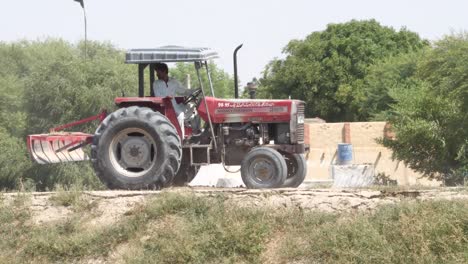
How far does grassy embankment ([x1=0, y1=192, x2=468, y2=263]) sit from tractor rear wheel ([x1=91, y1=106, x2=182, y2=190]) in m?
1.62

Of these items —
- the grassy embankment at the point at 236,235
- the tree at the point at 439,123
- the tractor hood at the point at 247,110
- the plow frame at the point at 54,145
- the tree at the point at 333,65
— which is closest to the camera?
the grassy embankment at the point at 236,235

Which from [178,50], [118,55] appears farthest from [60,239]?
[118,55]

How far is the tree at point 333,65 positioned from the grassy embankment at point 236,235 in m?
46.4

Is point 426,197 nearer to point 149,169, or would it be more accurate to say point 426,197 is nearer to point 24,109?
point 149,169

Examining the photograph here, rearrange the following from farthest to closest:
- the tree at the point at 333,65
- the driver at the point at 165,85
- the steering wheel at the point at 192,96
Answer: the tree at the point at 333,65
the driver at the point at 165,85
the steering wheel at the point at 192,96

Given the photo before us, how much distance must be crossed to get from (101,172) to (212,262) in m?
3.74

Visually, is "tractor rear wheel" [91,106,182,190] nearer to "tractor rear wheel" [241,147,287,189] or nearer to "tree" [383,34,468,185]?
"tractor rear wheel" [241,147,287,189]

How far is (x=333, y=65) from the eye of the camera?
60531mm

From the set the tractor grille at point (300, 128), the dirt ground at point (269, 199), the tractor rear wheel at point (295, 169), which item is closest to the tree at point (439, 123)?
the tractor grille at point (300, 128)

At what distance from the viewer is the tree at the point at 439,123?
2745 centimetres

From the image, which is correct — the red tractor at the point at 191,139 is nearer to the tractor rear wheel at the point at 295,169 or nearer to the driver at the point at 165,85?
the tractor rear wheel at the point at 295,169

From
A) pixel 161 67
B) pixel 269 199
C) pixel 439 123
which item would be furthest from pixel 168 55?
pixel 439 123

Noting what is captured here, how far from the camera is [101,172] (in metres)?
14.0

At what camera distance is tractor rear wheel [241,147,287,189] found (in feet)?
44.8
